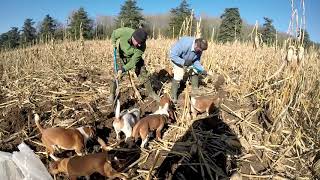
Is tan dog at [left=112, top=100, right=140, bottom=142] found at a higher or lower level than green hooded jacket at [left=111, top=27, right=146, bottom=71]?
lower

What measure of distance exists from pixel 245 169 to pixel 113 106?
2.73 meters

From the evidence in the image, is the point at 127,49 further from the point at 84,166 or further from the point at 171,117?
the point at 84,166

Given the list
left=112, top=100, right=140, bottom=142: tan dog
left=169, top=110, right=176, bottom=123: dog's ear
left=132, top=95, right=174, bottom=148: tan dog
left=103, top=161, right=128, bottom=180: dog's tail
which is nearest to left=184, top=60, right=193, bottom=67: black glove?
left=169, top=110, right=176, bottom=123: dog's ear

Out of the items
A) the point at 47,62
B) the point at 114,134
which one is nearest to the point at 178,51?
the point at 114,134

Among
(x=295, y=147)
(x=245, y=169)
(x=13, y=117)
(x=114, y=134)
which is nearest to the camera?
(x=245, y=169)

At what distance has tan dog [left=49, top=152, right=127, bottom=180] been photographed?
391 centimetres

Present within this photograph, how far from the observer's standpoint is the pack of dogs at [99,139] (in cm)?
397

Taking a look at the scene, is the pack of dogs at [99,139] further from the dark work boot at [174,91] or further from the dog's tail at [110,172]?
the dark work boot at [174,91]

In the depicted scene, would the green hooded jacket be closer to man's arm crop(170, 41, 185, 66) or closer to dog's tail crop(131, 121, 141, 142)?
man's arm crop(170, 41, 185, 66)

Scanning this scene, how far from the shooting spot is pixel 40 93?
7.24 meters

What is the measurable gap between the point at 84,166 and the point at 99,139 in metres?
0.82

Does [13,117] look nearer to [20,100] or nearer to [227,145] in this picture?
[20,100]

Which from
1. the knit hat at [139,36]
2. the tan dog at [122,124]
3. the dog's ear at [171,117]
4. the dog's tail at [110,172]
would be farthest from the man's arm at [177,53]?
the dog's tail at [110,172]

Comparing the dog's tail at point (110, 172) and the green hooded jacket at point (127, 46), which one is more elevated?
the green hooded jacket at point (127, 46)
